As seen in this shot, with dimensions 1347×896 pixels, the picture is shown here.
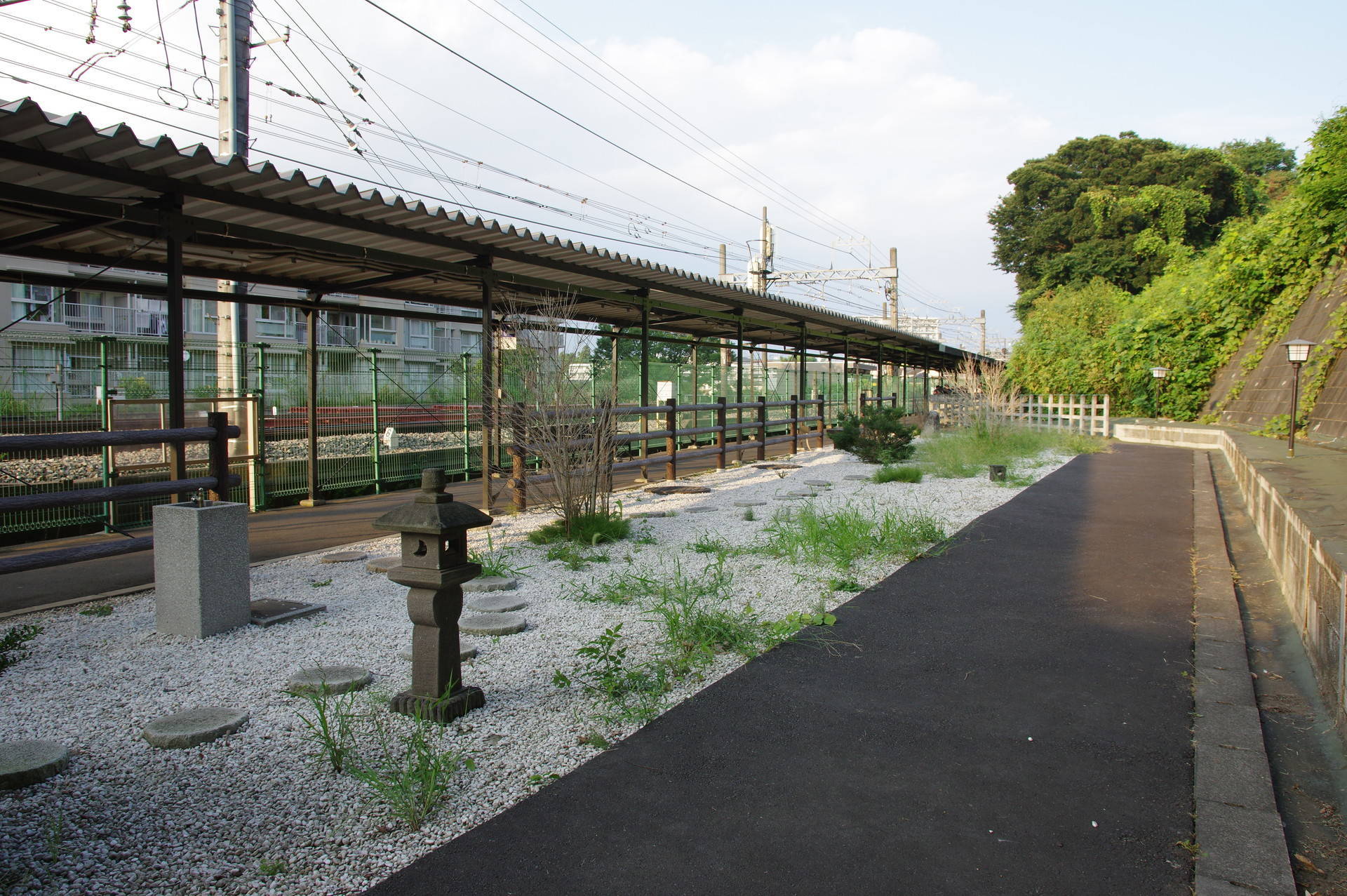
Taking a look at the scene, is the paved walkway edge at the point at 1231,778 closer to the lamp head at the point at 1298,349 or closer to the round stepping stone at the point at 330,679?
the round stepping stone at the point at 330,679

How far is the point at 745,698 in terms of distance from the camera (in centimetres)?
369

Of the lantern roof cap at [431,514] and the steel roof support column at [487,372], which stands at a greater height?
the steel roof support column at [487,372]

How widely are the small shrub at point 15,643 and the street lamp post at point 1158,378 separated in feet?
89.5

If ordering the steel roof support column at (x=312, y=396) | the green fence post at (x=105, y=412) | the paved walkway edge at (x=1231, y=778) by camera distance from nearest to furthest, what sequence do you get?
1. the paved walkway edge at (x=1231, y=778)
2. the green fence post at (x=105, y=412)
3. the steel roof support column at (x=312, y=396)

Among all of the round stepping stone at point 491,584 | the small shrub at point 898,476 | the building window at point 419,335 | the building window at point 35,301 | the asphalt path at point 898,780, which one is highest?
the building window at point 419,335

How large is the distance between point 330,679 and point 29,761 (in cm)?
115

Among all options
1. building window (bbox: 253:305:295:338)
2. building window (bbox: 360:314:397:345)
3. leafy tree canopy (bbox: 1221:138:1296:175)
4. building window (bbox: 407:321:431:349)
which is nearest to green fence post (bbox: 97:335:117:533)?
building window (bbox: 253:305:295:338)

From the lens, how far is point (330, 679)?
151 inches

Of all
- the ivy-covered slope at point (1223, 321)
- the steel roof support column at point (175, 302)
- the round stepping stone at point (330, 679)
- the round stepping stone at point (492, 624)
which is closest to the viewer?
the round stepping stone at point (330, 679)

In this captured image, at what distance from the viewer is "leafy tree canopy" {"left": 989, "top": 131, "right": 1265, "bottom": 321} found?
39.9 m

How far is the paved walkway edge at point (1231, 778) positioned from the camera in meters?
2.36

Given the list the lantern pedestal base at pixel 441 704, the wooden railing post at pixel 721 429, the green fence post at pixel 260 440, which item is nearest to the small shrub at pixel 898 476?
the wooden railing post at pixel 721 429

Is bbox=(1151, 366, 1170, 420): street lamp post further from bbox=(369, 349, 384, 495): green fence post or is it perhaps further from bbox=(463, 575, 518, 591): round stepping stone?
bbox=(463, 575, 518, 591): round stepping stone

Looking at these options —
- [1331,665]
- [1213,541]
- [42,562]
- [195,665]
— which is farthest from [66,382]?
[1213,541]
